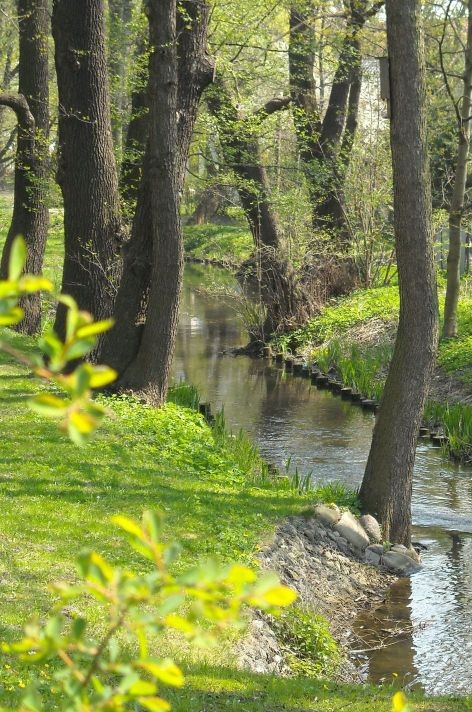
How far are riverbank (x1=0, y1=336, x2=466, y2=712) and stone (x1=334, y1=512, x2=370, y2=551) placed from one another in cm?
40

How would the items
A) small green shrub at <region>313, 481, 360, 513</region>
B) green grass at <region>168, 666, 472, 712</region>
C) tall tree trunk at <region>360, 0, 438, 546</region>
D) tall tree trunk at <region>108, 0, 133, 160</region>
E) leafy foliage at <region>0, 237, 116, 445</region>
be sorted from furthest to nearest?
tall tree trunk at <region>108, 0, 133, 160</region>, small green shrub at <region>313, 481, 360, 513</region>, tall tree trunk at <region>360, 0, 438, 546</region>, green grass at <region>168, 666, 472, 712</region>, leafy foliage at <region>0, 237, 116, 445</region>

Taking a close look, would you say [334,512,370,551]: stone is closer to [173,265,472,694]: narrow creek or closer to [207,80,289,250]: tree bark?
[173,265,472,694]: narrow creek

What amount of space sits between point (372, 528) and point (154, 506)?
2.54m

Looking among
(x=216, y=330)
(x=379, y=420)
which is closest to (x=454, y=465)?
(x=379, y=420)

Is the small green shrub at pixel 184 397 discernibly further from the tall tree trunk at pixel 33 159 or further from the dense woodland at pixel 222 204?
the tall tree trunk at pixel 33 159

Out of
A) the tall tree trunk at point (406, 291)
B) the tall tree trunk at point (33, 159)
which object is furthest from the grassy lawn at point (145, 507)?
the tall tree trunk at point (33, 159)

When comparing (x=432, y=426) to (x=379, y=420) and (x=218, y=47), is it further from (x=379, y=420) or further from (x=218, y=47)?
(x=218, y=47)

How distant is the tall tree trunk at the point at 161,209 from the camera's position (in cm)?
1377

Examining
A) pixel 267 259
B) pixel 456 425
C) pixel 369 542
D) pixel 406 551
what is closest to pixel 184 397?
A: pixel 456 425

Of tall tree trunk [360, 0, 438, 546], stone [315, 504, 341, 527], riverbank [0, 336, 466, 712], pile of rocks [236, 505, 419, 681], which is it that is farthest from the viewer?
stone [315, 504, 341, 527]

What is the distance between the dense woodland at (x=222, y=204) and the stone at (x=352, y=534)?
1.36 feet

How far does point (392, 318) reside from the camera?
23.1 metres

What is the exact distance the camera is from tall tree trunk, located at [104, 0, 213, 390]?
13773 mm

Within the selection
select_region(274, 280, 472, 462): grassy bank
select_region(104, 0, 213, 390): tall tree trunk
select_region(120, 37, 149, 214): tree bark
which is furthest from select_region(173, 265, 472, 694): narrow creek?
select_region(120, 37, 149, 214): tree bark
